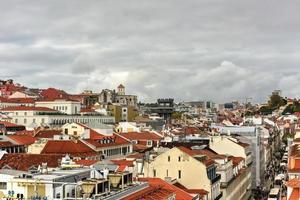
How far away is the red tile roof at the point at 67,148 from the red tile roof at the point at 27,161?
10987mm

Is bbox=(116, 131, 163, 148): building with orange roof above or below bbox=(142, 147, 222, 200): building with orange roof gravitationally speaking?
above

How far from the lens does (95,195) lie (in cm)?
4447

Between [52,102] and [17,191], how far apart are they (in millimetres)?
149373

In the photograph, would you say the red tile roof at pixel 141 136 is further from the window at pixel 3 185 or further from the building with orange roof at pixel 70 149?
the window at pixel 3 185

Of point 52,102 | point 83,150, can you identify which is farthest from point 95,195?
point 52,102

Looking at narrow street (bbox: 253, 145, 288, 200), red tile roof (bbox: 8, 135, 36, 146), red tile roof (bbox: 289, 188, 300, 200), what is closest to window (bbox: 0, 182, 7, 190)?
red tile roof (bbox: 289, 188, 300, 200)

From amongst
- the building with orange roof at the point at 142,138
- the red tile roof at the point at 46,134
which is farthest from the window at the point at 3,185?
the building with orange roof at the point at 142,138

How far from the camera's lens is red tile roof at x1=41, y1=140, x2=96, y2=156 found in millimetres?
96188

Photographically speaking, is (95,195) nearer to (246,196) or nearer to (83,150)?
(83,150)

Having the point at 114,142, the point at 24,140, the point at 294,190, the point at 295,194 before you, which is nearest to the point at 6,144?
the point at 24,140

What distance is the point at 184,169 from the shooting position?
77.0m

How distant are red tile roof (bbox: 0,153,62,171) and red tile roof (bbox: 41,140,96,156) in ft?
36.0

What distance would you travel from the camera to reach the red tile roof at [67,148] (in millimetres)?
96188

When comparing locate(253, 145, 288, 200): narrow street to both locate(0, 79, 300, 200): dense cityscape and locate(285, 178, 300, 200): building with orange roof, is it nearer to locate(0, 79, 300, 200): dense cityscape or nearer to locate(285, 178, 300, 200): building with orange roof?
locate(0, 79, 300, 200): dense cityscape
